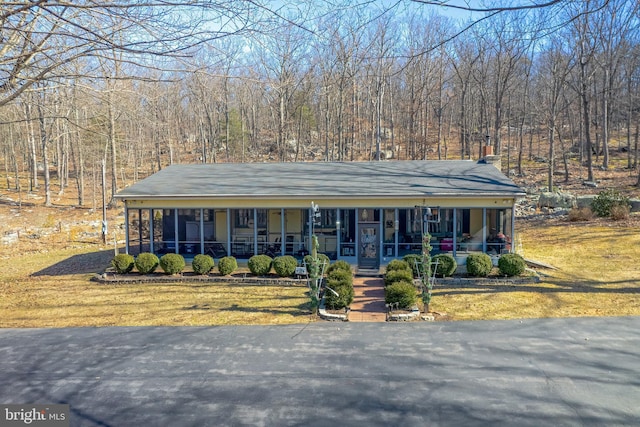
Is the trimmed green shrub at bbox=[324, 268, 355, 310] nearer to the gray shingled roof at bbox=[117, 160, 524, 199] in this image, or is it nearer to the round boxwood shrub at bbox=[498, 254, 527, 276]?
the gray shingled roof at bbox=[117, 160, 524, 199]

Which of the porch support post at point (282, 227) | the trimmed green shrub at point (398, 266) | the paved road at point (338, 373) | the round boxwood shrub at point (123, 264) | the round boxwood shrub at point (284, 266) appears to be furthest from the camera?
the porch support post at point (282, 227)

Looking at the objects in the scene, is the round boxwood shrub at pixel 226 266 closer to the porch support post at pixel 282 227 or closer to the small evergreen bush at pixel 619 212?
the porch support post at pixel 282 227

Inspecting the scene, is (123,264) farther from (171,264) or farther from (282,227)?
(282,227)

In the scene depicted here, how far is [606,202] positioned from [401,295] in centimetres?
1801

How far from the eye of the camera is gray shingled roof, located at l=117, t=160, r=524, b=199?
55.3 ft

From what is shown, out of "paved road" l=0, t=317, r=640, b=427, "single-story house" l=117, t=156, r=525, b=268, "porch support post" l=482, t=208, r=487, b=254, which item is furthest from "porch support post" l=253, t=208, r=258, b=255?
"porch support post" l=482, t=208, r=487, b=254

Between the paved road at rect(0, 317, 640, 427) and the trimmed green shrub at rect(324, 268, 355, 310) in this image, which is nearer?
the paved road at rect(0, 317, 640, 427)

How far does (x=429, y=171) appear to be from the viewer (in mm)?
19875

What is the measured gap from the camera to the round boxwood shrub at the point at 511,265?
14727mm

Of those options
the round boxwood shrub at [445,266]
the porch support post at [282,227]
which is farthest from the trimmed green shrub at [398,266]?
the porch support post at [282,227]

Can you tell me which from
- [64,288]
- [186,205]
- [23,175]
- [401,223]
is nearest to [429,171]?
[401,223]

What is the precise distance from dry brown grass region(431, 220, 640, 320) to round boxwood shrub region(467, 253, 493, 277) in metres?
0.59

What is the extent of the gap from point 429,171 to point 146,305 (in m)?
12.7

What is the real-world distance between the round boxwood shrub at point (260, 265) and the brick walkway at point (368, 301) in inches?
121
